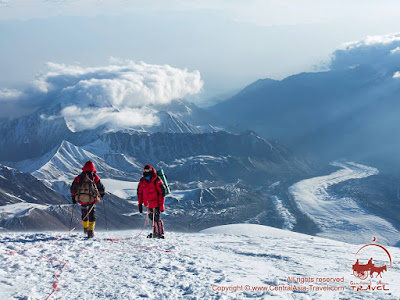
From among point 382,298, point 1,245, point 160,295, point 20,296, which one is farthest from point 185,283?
point 1,245

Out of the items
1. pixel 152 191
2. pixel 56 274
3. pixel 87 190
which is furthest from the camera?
pixel 152 191

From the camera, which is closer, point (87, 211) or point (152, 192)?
point (87, 211)

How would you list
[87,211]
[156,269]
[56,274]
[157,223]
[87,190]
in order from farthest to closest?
[157,223], [87,211], [87,190], [156,269], [56,274]

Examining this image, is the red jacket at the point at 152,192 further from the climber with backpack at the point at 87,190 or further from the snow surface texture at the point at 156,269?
the climber with backpack at the point at 87,190

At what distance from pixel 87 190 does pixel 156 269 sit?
8564mm

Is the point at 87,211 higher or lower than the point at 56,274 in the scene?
higher

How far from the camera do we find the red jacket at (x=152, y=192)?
2467 centimetres

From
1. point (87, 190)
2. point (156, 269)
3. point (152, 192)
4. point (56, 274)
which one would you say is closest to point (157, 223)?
point (152, 192)

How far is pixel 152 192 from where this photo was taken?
2489cm

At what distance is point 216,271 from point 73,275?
582cm

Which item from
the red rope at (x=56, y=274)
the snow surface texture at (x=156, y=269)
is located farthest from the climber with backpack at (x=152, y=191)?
the red rope at (x=56, y=274)

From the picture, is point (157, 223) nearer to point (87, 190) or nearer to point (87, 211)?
point (87, 211)

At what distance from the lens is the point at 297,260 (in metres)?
20.4

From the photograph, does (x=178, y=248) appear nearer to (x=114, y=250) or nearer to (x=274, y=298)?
(x=114, y=250)
